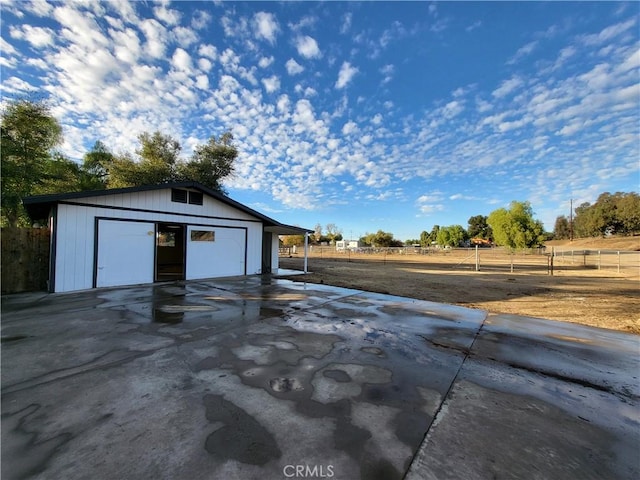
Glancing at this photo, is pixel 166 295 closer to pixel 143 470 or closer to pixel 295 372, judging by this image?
pixel 295 372

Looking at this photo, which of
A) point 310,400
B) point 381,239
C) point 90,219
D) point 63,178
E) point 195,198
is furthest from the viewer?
point 381,239

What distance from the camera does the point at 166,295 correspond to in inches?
283

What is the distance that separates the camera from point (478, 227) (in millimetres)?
86750

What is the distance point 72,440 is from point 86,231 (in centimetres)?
A: 795

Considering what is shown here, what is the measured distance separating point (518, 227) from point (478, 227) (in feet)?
174

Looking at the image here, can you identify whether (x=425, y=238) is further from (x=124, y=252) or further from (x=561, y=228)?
(x=124, y=252)

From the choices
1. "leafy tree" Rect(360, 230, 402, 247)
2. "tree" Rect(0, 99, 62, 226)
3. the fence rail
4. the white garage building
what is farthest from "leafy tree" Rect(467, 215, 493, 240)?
"tree" Rect(0, 99, 62, 226)

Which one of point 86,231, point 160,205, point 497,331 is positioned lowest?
point 497,331

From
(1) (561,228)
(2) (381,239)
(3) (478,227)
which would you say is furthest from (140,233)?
(1) (561,228)

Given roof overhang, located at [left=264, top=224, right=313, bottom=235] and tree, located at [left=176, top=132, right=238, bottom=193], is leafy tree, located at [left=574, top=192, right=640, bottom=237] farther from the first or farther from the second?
tree, located at [left=176, top=132, right=238, bottom=193]

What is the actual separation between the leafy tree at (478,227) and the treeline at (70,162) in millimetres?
84046

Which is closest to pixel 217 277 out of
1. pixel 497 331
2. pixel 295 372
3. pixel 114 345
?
pixel 114 345

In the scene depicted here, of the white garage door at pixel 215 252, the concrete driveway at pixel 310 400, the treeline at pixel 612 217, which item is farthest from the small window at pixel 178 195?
the treeline at pixel 612 217

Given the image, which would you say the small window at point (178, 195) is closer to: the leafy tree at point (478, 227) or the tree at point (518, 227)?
the tree at point (518, 227)
